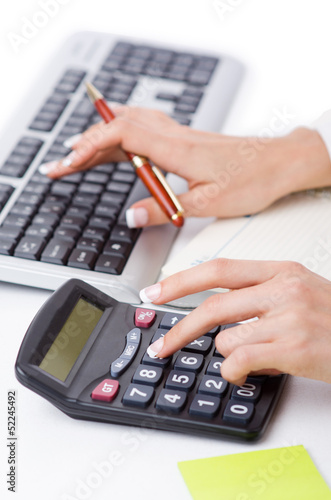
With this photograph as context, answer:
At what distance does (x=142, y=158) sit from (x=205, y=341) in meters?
0.28

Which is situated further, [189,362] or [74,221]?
[74,221]

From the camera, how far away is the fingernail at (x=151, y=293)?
0.56m

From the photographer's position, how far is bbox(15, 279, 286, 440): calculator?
0.48 meters

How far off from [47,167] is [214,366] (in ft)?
1.11

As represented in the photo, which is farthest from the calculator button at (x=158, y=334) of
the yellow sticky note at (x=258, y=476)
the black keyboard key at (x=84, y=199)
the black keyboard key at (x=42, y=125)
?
the black keyboard key at (x=42, y=125)

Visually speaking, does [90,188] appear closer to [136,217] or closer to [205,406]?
[136,217]

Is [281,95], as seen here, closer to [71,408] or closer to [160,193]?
[160,193]

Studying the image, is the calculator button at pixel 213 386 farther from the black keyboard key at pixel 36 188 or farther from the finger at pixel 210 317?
the black keyboard key at pixel 36 188

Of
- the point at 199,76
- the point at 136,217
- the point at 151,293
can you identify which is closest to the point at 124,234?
the point at 136,217

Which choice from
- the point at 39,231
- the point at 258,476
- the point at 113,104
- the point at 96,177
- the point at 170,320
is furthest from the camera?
the point at 113,104

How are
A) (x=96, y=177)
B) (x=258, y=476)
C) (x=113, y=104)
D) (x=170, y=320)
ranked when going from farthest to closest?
1. (x=113, y=104)
2. (x=96, y=177)
3. (x=170, y=320)
4. (x=258, y=476)

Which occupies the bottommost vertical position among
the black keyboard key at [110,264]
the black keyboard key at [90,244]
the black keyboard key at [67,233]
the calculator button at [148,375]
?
the black keyboard key at [67,233]

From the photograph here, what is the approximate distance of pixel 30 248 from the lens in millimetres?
639

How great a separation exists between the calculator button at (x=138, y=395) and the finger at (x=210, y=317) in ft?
0.11
